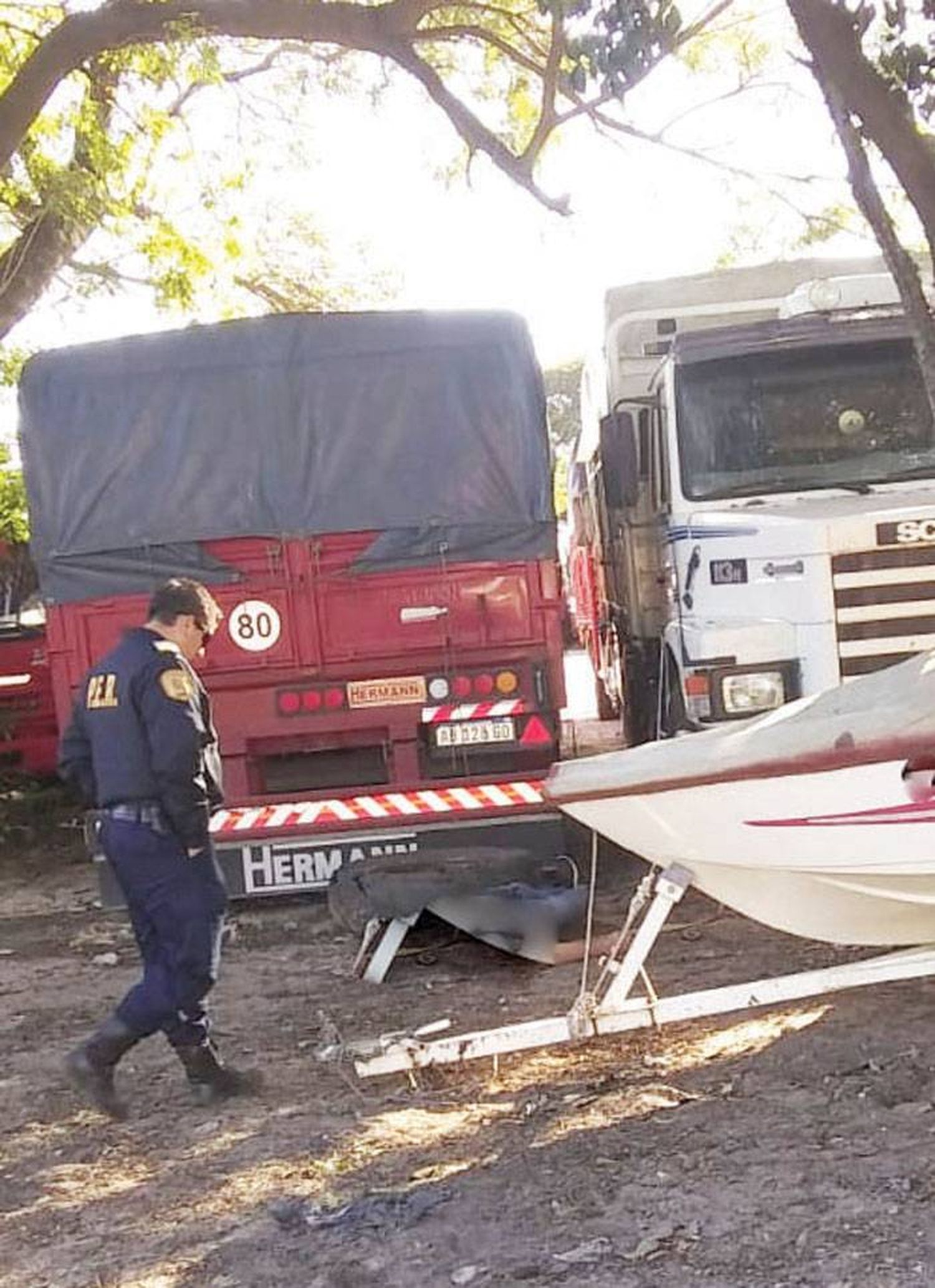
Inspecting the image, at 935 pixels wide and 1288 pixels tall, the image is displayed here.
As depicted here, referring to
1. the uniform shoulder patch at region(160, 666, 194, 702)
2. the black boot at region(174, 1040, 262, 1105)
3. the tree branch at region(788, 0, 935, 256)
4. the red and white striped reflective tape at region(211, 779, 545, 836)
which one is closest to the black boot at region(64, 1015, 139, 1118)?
the black boot at region(174, 1040, 262, 1105)

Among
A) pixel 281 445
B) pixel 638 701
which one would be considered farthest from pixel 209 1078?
pixel 638 701

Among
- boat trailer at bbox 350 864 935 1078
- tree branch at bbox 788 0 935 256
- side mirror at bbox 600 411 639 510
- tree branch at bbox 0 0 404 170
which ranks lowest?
boat trailer at bbox 350 864 935 1078

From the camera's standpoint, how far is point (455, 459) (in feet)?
28.2

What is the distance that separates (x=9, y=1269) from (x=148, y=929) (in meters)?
1.45

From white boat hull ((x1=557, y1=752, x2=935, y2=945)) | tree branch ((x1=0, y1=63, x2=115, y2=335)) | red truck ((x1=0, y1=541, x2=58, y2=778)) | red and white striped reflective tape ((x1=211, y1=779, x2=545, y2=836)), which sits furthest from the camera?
red truck ((x1=0, y1=541, x2=58, y2=778))

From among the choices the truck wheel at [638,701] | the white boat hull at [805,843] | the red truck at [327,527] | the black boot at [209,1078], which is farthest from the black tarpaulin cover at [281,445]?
the black boot at [209,1078]

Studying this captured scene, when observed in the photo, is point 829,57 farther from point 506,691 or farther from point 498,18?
point 498,18

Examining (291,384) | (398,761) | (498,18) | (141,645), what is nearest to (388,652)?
(398,761)

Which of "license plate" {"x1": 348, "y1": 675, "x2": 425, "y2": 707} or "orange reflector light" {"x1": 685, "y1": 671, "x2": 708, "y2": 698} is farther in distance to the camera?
"license plate" {"x1": 348, "y1": 675, "x2": 425, "y2": 707}

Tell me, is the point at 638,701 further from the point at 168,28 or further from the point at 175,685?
the point at 175,685

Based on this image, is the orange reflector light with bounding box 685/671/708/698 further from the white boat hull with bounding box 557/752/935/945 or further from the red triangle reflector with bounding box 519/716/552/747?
the white boat hull with bounding box 557/752/935/945

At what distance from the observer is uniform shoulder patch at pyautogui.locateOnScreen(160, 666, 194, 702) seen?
5.57 meters

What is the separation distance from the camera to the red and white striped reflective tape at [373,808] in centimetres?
802

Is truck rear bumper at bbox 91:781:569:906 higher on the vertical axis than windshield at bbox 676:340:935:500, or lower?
lower
